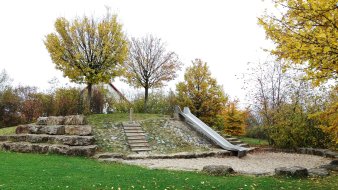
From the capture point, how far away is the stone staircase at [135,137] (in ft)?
47.3

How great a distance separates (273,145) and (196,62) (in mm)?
10600

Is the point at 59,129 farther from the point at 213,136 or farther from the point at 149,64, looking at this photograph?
the point at 149,64

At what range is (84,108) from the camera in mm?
19469

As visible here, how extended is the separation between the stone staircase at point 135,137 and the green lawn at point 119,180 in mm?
4887

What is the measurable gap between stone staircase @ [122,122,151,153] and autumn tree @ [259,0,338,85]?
31.0 ft

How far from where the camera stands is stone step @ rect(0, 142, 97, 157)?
12680 millimetres

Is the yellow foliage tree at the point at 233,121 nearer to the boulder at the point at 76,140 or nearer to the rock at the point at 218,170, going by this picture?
the boulder at the point at 76,140

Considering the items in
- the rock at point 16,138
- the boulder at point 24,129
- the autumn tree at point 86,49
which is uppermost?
the autumn tree at point 86,49

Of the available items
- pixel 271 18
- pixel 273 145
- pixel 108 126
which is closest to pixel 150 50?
pixel 108 126

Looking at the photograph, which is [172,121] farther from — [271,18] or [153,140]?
[271,18]

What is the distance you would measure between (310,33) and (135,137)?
1134cm

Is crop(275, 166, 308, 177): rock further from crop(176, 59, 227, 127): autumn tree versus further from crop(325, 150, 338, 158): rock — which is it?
crop(176, 59, 227, 127): autumn tree

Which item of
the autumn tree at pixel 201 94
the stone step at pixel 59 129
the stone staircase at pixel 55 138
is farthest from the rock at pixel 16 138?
the autumn tree at pixel 201 94

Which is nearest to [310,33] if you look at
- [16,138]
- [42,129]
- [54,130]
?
[54,130]
